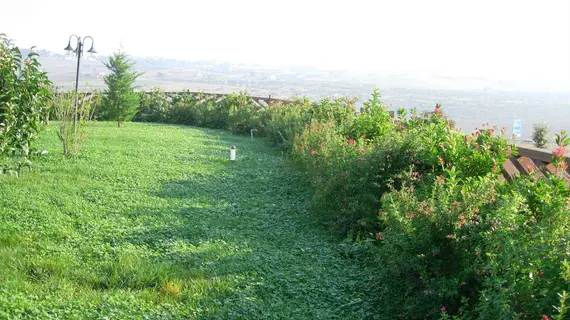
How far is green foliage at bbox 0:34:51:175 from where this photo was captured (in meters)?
5.27

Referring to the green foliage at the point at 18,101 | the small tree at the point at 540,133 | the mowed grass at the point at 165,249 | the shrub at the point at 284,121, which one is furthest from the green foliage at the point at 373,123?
the small tree at the point at 540,133

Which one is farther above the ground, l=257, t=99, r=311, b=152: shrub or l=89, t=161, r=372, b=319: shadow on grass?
l=257, t=99, r=311, b=152: shrub

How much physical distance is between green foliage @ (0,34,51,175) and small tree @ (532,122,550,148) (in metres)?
13.1

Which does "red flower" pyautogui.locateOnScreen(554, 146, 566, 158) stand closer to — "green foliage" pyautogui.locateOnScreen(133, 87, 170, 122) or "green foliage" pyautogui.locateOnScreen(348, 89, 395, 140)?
"green foliage" pyautogui.locateOnScreen(348, 89, 395, 140)

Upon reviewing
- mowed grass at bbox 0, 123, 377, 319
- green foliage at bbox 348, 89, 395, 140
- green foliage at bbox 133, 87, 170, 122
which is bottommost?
mowed grass at bbox 0, 123, 377, 319

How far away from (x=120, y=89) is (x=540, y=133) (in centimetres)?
1182

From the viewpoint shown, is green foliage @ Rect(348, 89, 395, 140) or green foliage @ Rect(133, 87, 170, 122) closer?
green foliage @ Rect(348, 89, 395, 140)

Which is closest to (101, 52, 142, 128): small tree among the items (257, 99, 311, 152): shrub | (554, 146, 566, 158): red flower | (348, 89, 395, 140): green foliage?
(257, 99, 311, 152): shrub

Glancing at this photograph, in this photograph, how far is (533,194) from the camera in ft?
12.5

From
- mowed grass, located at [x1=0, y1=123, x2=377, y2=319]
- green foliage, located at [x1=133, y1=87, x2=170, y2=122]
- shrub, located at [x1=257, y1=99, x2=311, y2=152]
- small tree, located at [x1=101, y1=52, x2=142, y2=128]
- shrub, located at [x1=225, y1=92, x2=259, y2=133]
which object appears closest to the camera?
mowed grass, located at [x1=0, y1=123, x2=377, y2=319]

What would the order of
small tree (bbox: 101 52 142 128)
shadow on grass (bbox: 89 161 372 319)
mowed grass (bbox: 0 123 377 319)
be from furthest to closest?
small tree (bbox: 101 52 142 128)
shadow on grass (bbox: 89 161 372 319)
mowed grass (bbox: 0 123 377 319)

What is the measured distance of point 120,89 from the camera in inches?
611

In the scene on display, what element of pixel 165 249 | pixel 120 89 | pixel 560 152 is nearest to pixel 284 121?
pixel 120 89

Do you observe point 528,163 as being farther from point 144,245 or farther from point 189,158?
point 189,158
